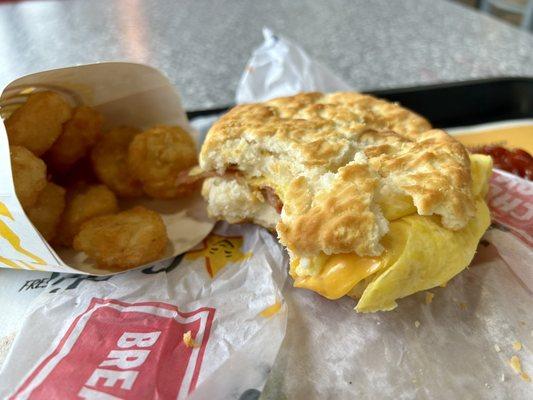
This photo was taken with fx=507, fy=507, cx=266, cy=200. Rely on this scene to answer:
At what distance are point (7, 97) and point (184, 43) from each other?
1753 millimetres

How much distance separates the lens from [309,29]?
10.3 ft

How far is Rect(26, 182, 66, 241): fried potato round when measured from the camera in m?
1.19

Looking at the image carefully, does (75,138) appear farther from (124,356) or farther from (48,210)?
(124,356)

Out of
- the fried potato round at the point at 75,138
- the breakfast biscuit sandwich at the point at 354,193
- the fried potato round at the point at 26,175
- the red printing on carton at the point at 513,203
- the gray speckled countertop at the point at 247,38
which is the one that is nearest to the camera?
the breakfast biscuit sandwich at the point at 354,193

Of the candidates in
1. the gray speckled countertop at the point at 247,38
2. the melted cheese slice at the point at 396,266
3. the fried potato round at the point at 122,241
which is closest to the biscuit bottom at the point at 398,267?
the melted cheese slice at the point at 396,266

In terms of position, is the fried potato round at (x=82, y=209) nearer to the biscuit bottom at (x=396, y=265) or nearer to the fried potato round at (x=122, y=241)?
the fried potato round at (x=122, y=241)

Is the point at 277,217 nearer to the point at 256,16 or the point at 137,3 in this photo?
the point at 256,16

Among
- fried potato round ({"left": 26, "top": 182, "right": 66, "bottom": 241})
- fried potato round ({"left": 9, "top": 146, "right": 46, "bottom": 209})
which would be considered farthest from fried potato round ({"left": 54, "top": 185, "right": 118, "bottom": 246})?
fried potato round ({"left": 9, "top": 146, "right": 46, "bottom": 209})

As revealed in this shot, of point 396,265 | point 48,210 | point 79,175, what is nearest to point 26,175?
point 48,210

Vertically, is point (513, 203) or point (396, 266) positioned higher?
point (396, 266)

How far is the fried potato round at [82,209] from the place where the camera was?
127cm

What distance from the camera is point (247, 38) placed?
116 inches

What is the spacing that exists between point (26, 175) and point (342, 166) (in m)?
0.70

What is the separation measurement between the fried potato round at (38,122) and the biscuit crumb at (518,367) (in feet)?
3.78
